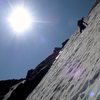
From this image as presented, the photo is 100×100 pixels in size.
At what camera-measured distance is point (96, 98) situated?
249 centimetres

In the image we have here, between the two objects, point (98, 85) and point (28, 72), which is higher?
point (28, 72)

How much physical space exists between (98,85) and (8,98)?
13400 mm

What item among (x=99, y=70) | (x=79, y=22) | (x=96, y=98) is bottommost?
(x=96, y=98)

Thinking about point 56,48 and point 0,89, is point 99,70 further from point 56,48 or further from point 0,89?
point 56,48

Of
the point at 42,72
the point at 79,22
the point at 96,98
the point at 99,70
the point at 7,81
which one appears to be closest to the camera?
the point at 96,98

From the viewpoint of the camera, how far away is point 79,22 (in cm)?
1207

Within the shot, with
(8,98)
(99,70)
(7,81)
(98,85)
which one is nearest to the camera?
(98,85)

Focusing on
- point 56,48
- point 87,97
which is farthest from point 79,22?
point 56,48

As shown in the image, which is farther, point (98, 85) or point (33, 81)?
point (33, 81)

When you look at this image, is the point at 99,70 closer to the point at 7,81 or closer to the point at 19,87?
the point at 19,87

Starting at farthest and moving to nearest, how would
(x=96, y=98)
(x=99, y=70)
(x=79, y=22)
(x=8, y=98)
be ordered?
(x=8, y=98) < (x=79, y=22) < (x=99, y=70) < (x=96, y=98)

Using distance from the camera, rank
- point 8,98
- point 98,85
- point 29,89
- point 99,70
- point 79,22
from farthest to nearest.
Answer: point 29,89 < point 8,98 < point 79,22 < point 99,70 < point 98,85

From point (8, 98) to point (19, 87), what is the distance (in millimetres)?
1681

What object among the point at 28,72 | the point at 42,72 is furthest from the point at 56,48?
the point at 42,72
